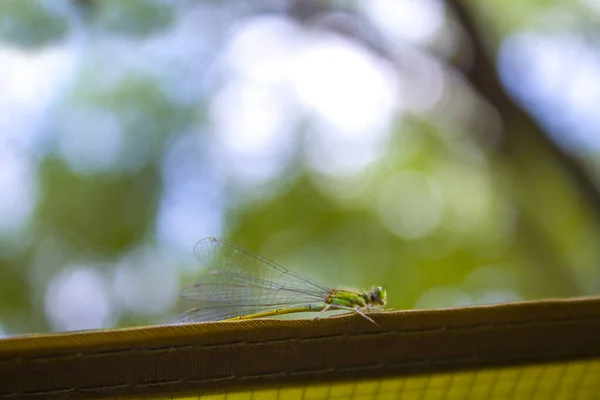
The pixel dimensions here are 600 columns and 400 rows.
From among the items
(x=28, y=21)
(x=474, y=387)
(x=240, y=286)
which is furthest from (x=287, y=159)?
(x=474, y=387)

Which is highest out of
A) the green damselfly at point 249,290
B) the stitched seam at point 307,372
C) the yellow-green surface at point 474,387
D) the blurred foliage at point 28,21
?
the blurred foliage at point 28,21

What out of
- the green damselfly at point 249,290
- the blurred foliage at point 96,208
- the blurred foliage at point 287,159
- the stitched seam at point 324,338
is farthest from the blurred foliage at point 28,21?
the stitched seam at point 324,338

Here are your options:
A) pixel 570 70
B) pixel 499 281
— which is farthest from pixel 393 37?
pixel 499 281

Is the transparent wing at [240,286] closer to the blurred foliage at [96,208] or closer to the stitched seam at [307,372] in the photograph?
the stitched seam at [307,372]

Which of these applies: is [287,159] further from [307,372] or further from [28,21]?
[307,372]

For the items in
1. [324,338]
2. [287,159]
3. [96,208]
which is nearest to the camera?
[324,338]

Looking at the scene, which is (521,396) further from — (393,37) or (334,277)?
(393,37)

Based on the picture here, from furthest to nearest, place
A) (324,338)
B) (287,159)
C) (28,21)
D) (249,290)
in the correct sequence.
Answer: (287,159) → (28,21) → (249,290) → (324,338)
